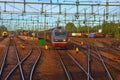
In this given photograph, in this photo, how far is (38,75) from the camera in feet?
59.6

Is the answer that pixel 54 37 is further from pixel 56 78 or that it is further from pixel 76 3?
pixel 56 78

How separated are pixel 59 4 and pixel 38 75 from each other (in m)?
25.5

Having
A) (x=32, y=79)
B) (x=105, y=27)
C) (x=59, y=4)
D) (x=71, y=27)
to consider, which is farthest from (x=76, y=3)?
(x=71, y=27)

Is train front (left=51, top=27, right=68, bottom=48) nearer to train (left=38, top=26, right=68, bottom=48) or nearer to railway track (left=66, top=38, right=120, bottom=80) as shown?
train (left=38, top=26, right=68, bottom=48)

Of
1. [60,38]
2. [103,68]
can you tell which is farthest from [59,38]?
[103,68]

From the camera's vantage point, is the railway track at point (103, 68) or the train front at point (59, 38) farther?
the train front at point (59, 38)

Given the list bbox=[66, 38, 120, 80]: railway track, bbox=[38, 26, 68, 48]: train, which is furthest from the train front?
bbox=[66, 38, 120, 80]: railway track

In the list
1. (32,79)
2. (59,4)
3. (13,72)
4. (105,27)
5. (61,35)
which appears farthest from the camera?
(105,27)

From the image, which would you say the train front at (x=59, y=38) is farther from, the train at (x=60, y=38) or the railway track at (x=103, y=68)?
the railway track at (x=103, y=68)

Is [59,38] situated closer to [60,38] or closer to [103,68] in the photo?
A: [60,38]

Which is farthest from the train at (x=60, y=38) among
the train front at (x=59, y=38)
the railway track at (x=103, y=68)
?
the railway track at (x=103, y=68)

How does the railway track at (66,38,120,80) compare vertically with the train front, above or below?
below

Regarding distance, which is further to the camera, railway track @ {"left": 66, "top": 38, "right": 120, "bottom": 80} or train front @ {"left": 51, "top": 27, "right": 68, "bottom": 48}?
train front @ {"left": 51, "top": 27, "right": 68, "bottom": 48}

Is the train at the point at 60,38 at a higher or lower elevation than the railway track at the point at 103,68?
higher
